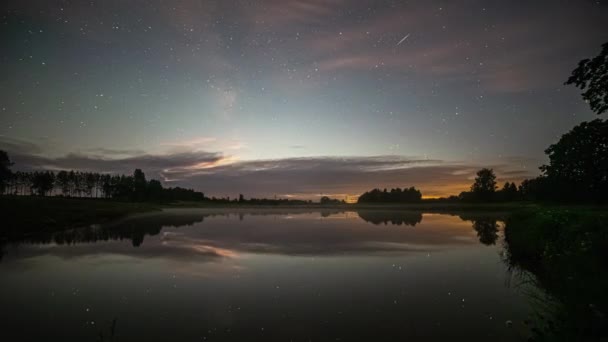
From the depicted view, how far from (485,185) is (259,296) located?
15601 cm

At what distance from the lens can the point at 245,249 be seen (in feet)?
74.9

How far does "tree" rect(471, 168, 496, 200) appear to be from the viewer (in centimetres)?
14150

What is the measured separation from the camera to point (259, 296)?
11.9 metres

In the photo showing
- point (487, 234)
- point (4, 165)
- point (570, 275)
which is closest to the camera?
point (570, 275)

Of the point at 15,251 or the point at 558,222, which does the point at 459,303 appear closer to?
the point at 558,222

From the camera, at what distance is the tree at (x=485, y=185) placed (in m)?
142

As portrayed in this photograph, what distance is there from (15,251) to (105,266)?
9336 millimetres

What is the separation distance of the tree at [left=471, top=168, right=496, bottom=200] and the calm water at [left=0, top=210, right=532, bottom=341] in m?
139

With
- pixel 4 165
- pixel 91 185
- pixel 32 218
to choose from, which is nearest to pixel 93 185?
pixel 91 185

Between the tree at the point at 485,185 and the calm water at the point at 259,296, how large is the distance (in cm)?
13926

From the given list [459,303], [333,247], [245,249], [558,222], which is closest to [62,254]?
[245,249]

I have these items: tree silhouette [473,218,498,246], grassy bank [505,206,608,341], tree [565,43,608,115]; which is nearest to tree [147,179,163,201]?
tree silhouette [473,218,498,246]

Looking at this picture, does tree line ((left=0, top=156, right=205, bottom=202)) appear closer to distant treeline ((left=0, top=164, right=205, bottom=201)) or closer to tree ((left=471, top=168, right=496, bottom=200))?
distant treeline ((left=0, top=164, right=205, bottom=201))

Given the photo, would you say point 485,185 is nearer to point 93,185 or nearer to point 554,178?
point 554,178
